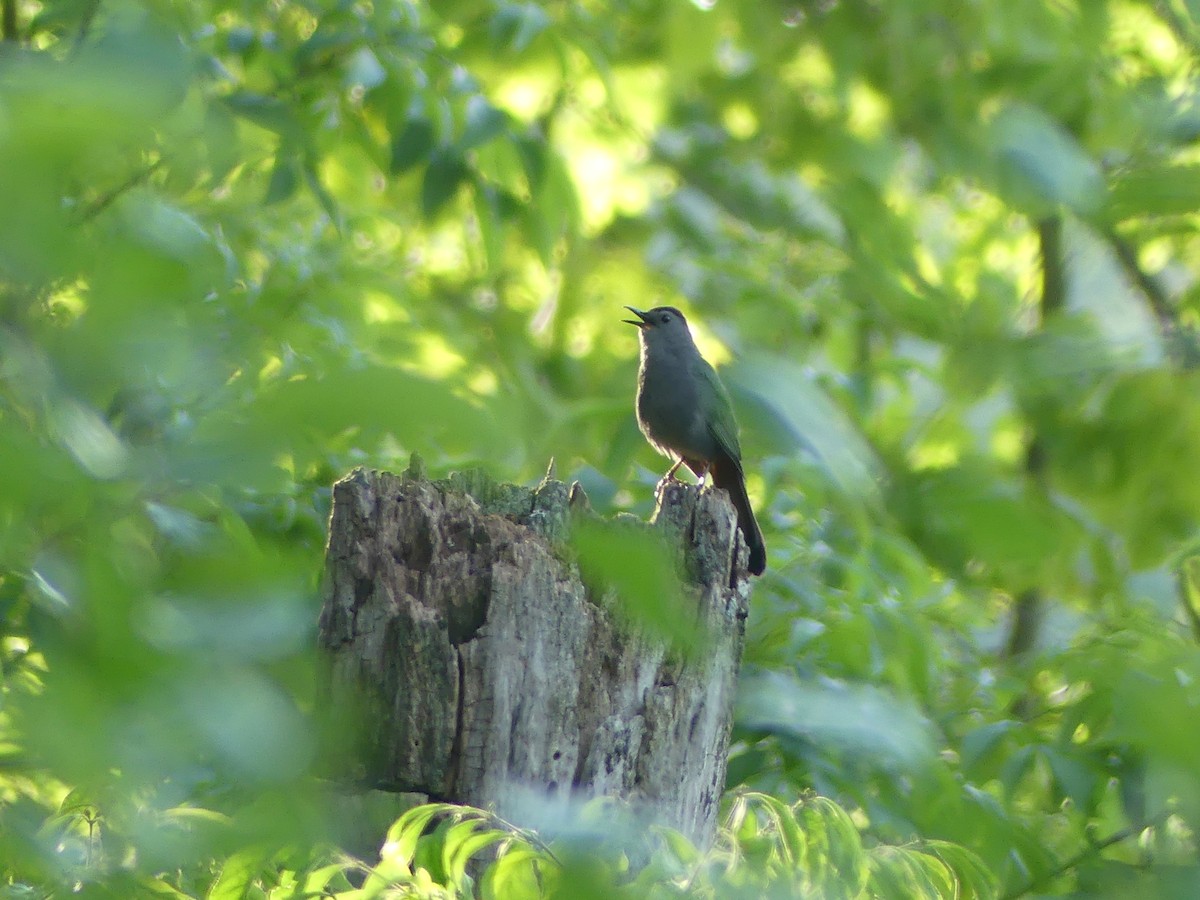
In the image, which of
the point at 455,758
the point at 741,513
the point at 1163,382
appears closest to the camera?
the point at 455,758

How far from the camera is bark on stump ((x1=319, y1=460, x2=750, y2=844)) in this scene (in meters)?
2.26

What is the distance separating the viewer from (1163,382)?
593 centimetres

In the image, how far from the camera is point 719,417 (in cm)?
483

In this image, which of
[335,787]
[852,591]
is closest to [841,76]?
[852,591]

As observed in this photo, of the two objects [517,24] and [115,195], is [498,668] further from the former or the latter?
[517,24]

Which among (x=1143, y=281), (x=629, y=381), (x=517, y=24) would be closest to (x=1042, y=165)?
(x=629, y=381)

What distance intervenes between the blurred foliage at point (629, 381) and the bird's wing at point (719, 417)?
139mm

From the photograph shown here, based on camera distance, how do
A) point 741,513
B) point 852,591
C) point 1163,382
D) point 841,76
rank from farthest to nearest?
point 841,76 → point 1163,382 → point 741,513 → point 852,591

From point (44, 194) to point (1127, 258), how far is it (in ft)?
25.0

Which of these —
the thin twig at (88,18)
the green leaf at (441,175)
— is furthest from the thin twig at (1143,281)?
the thin twig at (88,18)

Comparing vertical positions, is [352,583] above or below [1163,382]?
below

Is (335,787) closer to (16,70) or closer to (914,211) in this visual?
(16,70)

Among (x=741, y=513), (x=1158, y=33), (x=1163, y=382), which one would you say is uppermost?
(x=1158, y=33)

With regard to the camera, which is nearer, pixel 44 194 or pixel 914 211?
pixel 44 194
